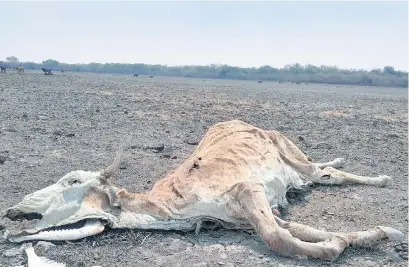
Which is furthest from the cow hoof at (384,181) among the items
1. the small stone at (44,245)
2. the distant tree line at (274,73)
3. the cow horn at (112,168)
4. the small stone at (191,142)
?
the distant tree line at (274,73)

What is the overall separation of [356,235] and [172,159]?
4525 millimetres

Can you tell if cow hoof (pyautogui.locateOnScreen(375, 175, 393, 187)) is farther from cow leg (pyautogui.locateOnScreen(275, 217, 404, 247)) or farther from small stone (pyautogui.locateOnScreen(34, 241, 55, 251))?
small stone (pyautogui.locateOnScreen(34, 241, 55, 251))

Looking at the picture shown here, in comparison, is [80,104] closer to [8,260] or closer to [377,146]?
[377,146]

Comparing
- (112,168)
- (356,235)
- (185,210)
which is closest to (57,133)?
(112,168)

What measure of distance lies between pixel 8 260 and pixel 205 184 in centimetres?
209

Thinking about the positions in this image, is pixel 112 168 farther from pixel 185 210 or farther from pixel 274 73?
pixel 274 73

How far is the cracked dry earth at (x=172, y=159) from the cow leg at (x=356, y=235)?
0.29 feet

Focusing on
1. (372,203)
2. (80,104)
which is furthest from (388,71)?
(372,203)

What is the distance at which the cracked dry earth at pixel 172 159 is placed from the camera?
487 cm

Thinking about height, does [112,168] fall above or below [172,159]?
above

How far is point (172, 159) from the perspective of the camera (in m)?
9.13

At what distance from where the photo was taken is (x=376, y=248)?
17.1 ft

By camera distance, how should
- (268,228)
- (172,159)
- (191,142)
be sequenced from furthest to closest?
(191,142)
(172,159)
(268,228)

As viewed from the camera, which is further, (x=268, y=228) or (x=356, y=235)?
→ (x=356, y=235)
